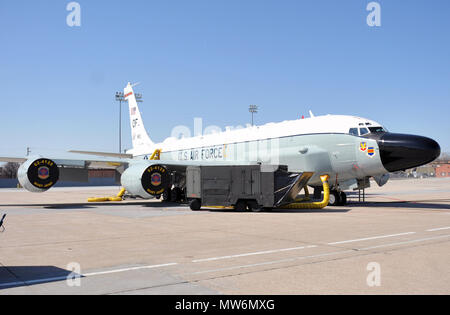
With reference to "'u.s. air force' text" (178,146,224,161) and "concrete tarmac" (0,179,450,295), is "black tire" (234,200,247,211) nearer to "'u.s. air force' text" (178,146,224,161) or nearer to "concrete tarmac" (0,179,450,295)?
"concrete tarmac" (0,179,450,295)

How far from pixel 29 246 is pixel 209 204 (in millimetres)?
9993

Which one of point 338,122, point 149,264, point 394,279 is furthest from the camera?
point 338,122

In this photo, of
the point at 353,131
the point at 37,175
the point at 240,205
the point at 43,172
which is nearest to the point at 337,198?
the point at 353,131

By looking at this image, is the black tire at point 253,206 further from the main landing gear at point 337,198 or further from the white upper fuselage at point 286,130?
the main landing gear at point 337,198

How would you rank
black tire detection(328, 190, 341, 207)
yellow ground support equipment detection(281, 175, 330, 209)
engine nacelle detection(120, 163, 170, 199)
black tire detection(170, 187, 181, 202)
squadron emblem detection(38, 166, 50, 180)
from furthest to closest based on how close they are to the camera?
black tire detection(170, 187, 181, 202)
black tire detection(328, 190, 341, 207)
squadron emblem detection(38, 166, 50, 180)
engine nacelle detection(120, 163, 170, 199)
yellow ground support equipment detection(281, 175, 330, 209)

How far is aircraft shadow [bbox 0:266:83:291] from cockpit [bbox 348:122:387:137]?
14.5 meters

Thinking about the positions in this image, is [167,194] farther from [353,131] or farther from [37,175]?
[353,131]

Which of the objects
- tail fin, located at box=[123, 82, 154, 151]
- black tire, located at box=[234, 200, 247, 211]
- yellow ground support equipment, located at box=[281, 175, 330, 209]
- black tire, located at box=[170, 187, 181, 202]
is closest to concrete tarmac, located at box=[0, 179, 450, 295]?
black tire, located at box=[234, 200, 247, 211]

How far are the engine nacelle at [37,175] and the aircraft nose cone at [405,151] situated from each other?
14.9 m

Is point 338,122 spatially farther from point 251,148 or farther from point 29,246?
point 29,246

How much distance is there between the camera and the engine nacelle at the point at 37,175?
20.2 m

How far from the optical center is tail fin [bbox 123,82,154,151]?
3279 cm
